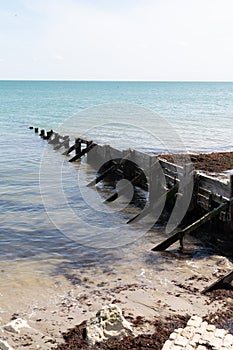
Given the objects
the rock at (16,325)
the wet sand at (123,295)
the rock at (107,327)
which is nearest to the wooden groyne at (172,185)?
the wet sand at (123,295)

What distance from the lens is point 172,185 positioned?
50.0 feet

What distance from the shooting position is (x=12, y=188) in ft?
63.2

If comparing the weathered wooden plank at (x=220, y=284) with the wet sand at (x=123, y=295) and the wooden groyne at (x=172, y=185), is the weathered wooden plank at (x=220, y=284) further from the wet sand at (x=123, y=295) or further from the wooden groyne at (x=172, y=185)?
the wooden groyne at (x=172, y=185)

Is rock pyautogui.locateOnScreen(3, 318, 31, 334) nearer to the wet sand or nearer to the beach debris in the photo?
the wet sand

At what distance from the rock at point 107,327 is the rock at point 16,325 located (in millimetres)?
1305

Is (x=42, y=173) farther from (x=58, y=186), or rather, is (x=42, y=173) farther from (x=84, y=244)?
(x=84, y=244)

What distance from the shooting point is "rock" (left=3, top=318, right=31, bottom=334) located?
7.74 metres

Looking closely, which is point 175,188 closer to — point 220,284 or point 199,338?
point 220,284

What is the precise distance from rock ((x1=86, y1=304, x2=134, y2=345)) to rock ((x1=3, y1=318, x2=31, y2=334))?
51.4 inches

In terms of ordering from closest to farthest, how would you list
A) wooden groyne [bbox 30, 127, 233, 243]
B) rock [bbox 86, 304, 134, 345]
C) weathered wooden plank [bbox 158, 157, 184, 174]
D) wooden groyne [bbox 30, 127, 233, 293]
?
1. rock [bbox 86, 304, 134, 345]
2. wooden groyne [bbox 30, 127, 233, 293]
3. wooden groyne [bbox 30, 127, 233, 243]
4. weathered wooden plank [bbox 158, 157, 184, 174]

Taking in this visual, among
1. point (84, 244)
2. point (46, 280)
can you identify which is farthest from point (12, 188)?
point (46, 280)

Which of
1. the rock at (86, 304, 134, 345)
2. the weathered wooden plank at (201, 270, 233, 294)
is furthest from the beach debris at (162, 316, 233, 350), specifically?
the weathered wooden plank at (201, 270, 233, 294)

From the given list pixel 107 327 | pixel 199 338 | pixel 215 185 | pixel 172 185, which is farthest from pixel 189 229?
pixel 107 327

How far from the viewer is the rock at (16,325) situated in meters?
7.74
